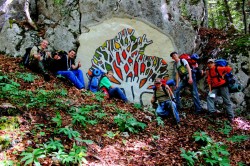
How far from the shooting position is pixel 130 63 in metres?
9.74

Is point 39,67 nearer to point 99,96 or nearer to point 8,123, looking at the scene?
point 99,96

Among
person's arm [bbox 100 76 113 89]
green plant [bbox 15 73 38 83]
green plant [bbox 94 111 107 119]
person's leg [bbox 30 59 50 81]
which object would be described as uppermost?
person's leg [bbox 30 59 50 81]

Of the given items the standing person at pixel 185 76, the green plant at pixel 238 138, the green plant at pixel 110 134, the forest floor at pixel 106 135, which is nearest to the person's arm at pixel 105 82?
the forest floor at pixel 106 135

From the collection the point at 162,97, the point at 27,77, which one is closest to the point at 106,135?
the point at 162,97

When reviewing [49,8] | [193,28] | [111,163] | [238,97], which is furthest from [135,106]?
[49,8]

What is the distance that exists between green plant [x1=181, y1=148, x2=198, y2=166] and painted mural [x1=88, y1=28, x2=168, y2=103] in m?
4.49

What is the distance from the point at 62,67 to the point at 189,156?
18.6 ft

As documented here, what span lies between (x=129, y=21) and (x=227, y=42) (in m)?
4.08

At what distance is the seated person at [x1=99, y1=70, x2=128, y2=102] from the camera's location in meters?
8.29

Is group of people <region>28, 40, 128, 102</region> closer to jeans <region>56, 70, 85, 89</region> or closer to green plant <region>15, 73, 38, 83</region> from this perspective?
jeans <region>56, 70, 85, 89</region>

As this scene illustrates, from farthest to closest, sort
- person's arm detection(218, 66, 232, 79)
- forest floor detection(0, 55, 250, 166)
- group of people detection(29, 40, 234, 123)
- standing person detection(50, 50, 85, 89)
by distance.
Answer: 1. standing person detection(50, 50, 85, 89)
2. person's arm detection(218, 66, 232, 79)
3. group of people detection(29, 40, 234, 123)
4. forest floor detection(0, 55, 250, 166)

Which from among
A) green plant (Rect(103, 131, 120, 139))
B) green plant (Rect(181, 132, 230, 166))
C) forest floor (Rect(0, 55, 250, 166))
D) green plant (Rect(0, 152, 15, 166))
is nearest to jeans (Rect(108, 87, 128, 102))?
forest floor (Rect(0, 55, 250, 166))

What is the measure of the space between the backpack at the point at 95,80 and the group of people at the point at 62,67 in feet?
0.71

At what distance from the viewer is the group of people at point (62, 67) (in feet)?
27.0
